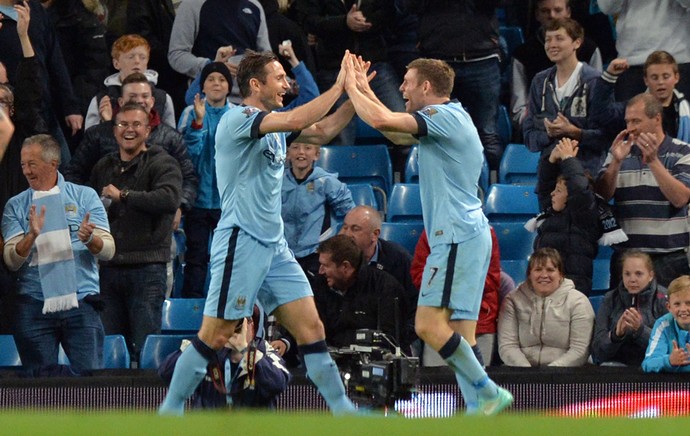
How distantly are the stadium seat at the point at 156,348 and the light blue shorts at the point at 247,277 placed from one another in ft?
5.50

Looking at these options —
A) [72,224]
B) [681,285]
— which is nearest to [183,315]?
[72,224]

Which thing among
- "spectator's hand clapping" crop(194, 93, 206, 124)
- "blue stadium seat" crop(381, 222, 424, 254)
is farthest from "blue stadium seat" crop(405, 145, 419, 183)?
"spectator's hand clapping" crop(194, 93, 206, 124)

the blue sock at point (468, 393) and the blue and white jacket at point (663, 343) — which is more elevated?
the blue and white jacket at point (663, 343)

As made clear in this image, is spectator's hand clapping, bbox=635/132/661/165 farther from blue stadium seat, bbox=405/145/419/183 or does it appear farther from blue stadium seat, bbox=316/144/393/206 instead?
blue stadium seat, bbox=316/144/393/206

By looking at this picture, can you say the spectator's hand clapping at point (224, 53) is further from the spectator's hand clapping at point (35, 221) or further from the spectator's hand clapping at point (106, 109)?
the spectator's hand clapping at point (35, 221)

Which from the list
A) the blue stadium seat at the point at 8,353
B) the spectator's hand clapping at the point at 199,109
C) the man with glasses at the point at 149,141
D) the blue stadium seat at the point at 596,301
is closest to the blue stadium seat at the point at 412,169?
the spectator's hand clapping at the point at 199,109

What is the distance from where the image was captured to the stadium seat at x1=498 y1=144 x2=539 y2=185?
12.4 meters

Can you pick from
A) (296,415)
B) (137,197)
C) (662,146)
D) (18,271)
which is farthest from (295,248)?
(296,415)

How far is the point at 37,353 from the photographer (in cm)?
955

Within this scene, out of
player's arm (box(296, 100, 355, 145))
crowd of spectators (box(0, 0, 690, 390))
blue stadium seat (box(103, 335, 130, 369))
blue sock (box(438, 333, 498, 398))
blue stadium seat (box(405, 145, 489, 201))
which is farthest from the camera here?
blue stadium seat (box(405, 145, 489, 201))

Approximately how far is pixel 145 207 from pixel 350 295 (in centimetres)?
174

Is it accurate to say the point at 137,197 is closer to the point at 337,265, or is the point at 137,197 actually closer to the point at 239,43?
the point at 337,265

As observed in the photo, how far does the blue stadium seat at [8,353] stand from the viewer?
A: 33.0 feet

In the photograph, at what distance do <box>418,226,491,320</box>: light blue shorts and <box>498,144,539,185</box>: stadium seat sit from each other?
163 inches
